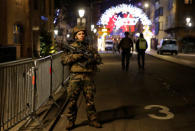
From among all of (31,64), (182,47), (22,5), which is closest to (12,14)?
(22,5)

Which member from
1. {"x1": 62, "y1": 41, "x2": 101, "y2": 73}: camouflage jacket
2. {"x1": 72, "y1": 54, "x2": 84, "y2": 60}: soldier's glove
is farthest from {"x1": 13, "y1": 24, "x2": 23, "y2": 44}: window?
{"x1": 72, "y1": 54, "x2": 84, "y2": 60}: soldier's glove

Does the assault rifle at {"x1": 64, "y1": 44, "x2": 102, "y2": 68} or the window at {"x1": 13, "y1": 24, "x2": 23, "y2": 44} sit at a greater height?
the window at {"x1": 13, "y1": 24, "x2": 23, "y2": 44}

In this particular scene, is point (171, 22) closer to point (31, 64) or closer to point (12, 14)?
point (12, 14)

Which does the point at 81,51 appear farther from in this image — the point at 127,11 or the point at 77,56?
the point at 127,11

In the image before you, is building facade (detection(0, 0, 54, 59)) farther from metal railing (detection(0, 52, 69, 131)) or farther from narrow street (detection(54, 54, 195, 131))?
metal railing (detection(0, 52, 69, 131))

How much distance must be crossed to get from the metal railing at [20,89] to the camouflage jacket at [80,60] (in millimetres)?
867

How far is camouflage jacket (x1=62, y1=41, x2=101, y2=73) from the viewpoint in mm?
5195

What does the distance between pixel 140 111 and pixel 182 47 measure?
140 feet

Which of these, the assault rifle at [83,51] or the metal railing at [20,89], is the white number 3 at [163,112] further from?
the metal railing at [20,89]

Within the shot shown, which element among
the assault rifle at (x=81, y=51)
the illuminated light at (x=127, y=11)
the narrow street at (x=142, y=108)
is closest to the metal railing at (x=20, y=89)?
the narrow street at (x=142, y=108)

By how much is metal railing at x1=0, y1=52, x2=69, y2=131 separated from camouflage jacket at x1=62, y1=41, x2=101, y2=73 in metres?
0.87

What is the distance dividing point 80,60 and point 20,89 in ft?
3.99

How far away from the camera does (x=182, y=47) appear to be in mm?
47594

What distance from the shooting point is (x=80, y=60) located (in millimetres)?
5320
